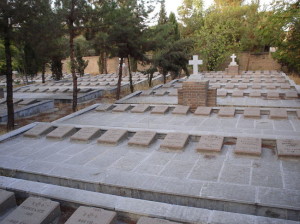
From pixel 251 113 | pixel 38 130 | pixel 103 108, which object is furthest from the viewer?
pixel 103 108

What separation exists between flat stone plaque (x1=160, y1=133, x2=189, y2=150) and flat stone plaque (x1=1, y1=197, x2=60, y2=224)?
2358 mm

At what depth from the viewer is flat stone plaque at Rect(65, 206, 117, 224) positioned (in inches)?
99.5

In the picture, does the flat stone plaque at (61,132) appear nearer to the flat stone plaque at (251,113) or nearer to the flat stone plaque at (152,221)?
the flat stone plaque at (152,221)

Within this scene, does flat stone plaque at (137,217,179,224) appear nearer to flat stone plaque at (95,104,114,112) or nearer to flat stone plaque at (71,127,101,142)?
flat stone plaque at (71,127,101,142)

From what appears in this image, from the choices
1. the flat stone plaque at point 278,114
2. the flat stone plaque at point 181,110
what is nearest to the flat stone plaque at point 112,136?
the flat stone plaque at point 181,110

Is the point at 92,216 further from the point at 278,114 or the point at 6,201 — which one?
the point at 278,114

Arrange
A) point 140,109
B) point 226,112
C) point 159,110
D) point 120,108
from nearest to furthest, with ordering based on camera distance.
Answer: point 226,112
point 159,110
point 140,109
point 120,108

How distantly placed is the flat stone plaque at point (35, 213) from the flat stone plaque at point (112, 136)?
232 cm

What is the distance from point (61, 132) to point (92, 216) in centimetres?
359

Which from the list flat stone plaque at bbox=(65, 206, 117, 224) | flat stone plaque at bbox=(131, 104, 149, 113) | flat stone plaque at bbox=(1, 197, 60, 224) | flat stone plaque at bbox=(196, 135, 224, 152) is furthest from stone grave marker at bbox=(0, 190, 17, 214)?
flat stone plaque at bbox=(131, 104, 149, 113)

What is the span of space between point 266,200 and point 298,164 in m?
1.29

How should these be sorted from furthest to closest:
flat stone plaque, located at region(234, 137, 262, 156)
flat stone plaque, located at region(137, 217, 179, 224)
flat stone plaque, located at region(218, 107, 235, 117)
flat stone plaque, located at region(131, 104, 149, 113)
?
1. flat stone plaque, located at region(131, 104, 149, 113)
2. flat stone plaque, located at region(218, 107, 235, 117)
3. flat stone plaque, located at region(234, 137, 262, 156)
4. flat stone plaque, located at region(137, 217, 179, 224)

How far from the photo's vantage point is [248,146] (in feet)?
14.4

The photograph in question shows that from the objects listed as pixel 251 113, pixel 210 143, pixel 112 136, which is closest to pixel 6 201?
pixel 112 136
